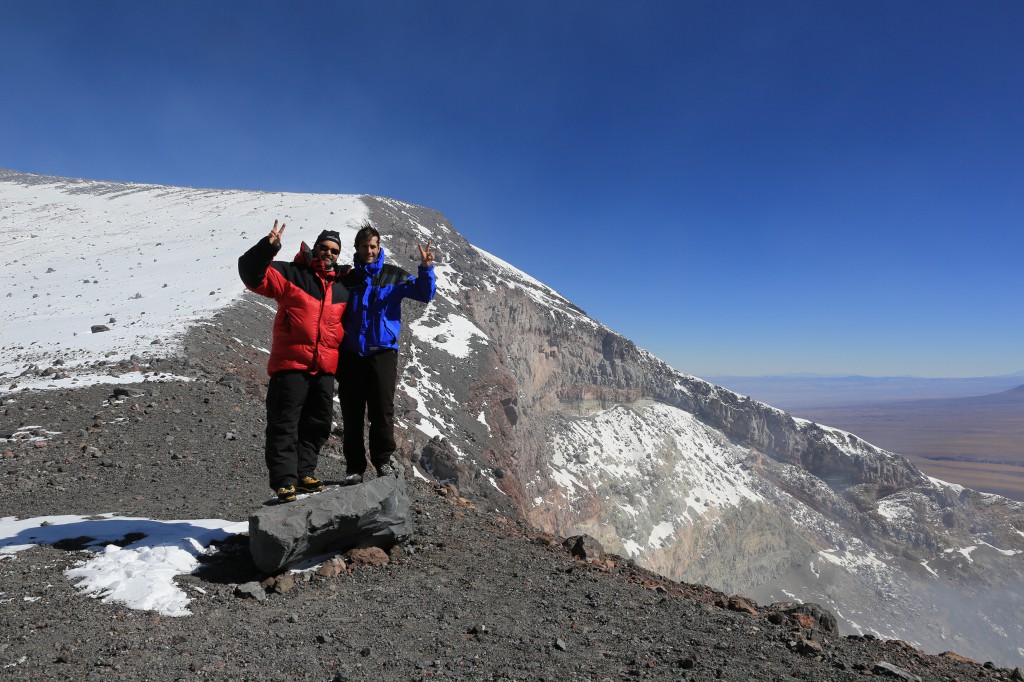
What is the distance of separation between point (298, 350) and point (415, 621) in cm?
277

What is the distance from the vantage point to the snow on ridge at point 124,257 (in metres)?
15.9

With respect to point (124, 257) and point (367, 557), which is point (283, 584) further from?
point (124, 257)

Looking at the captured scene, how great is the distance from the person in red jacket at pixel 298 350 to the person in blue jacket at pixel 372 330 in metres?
0.20

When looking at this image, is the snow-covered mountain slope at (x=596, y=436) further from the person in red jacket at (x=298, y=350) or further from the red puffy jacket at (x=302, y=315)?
the red puffy jacket at (x=302, y=315)

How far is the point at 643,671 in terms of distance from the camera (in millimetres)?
3836

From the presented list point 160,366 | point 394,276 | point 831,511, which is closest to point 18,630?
point 394,276

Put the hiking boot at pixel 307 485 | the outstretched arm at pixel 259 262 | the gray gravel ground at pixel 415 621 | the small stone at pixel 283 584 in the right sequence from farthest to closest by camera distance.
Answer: the hiking boot at pixel 307 485, the outstretched arm at pixel 259 262, the small stone at pixel 283 584, the gray gravel ground at pixel 415 621

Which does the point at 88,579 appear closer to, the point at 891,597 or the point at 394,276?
the point at 394,276

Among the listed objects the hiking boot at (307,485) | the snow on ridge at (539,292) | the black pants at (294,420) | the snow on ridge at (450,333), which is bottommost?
the hiking boot at (307,485)

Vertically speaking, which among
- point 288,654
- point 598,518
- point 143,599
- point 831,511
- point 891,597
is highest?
point 143,599

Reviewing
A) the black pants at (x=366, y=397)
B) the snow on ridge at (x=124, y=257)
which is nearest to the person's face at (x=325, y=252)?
the black pants at (x=366, y=397)

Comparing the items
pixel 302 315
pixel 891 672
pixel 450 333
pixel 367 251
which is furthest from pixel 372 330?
pixel 450 333

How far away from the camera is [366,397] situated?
19.1 feet

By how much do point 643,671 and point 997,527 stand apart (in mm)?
78520
